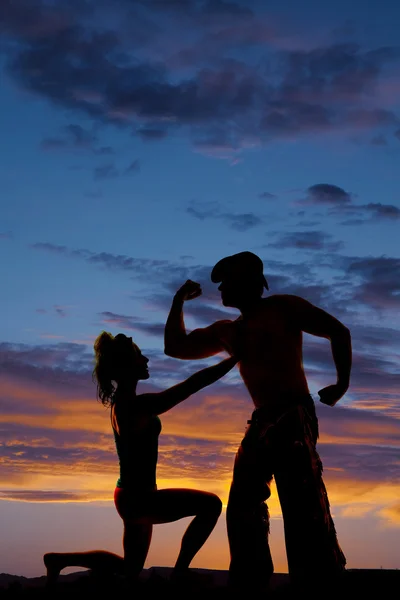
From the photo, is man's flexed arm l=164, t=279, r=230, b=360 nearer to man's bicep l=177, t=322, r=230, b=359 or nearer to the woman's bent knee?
man's bicep l=177, t=322, r=230, b=359

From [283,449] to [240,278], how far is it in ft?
5.27

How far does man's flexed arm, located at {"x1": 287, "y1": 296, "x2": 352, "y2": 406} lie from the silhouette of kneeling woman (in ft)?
2.40

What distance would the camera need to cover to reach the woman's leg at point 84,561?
7543 millimetres

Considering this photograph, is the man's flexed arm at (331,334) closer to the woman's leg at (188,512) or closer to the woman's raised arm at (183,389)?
the woman's raised arm at (183,389)

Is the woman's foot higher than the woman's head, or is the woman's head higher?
the woman's head

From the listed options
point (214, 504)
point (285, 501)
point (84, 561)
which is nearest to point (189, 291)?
point (214, 504)

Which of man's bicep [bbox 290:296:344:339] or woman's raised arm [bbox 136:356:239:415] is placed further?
woman's raised arm [bbox 136:356:239:415]

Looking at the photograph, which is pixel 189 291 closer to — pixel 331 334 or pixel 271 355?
pixel 271 355

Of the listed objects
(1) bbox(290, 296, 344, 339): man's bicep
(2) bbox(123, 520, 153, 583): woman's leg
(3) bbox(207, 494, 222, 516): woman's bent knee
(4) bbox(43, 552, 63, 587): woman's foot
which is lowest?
(4) bbox(43, 552, 63, 587): woman's foot

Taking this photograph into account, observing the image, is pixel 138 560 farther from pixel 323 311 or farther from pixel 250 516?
pixel 323 311

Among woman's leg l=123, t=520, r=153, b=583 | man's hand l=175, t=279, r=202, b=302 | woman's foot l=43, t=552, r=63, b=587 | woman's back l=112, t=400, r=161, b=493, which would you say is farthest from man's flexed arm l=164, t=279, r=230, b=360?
woman's foot l=43, t=552, r=63, b=587

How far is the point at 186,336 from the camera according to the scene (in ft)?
25.2

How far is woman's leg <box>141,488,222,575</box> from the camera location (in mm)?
7137

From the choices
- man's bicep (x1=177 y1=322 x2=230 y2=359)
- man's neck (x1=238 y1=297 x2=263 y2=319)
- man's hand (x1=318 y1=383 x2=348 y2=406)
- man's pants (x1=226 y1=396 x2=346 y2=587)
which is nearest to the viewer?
man's pants (x1=226 y1=396 x2=346 y2=587)
